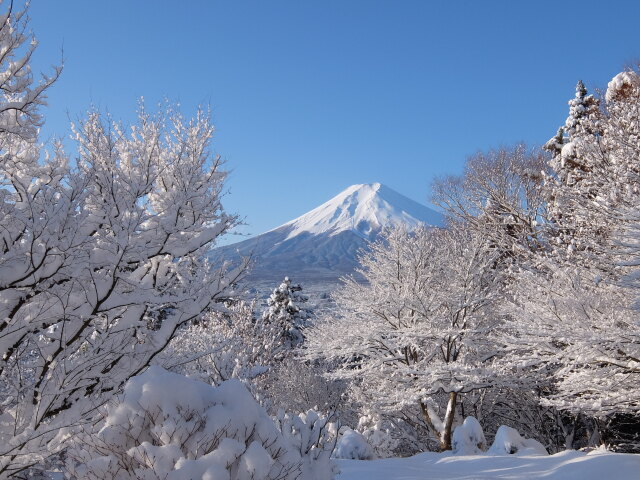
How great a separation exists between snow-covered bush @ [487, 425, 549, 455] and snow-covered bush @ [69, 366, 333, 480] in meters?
6.66

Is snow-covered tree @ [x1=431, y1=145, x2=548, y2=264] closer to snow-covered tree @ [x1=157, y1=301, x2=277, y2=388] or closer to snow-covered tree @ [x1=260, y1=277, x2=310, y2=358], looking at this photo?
snow-covered tree @ [x1=157, y1=301, x2=277, y2=388]

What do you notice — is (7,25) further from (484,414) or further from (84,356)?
(484,414)

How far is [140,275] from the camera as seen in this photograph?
559 cm

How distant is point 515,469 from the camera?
645cm

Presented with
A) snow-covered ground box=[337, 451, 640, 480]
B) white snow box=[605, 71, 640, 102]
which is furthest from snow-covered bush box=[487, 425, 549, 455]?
white snow box=[605, 71, 640, 102]

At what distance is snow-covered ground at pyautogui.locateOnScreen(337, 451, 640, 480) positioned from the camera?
580cm

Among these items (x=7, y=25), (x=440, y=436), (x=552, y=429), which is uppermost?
(x=7, y=25)

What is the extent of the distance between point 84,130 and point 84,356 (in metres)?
3.61

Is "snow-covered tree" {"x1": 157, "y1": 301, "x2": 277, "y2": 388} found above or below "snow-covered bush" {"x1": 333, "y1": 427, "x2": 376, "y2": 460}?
above

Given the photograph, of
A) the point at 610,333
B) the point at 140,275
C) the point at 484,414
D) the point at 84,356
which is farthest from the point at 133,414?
the point at 484,414

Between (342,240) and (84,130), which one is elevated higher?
(342,240)

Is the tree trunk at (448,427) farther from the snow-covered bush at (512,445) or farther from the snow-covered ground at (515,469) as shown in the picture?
the snow-covered ground at (515,469)

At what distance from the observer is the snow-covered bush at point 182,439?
9.71ft

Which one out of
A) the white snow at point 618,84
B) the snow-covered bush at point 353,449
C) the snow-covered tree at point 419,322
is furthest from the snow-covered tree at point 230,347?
the white snow at point 618,84
